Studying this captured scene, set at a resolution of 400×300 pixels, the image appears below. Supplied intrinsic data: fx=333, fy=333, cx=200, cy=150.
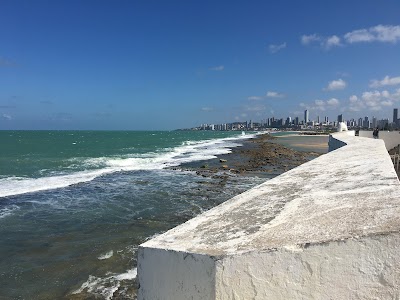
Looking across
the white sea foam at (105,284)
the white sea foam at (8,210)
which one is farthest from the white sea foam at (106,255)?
the white sea foam at (8,210)

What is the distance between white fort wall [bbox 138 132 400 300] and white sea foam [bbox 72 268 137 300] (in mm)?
4192

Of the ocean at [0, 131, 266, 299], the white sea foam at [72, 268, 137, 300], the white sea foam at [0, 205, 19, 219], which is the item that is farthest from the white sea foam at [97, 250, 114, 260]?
the white sea foam at [0, 205, 19, 219]

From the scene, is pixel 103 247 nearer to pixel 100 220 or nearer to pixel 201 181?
pixel 100 220

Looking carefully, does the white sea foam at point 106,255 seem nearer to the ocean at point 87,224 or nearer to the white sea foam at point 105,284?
the ocean at point 87,224

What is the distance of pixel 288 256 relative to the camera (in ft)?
5.76

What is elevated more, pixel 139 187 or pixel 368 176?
pixel 368 176

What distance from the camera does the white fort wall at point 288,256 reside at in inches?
A: 65.7

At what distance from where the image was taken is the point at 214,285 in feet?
5.87

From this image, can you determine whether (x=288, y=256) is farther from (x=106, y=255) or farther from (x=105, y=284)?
(x=106, y=255)

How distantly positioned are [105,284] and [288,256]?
17.5ft

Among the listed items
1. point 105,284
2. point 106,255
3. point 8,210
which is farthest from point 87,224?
point 105,284

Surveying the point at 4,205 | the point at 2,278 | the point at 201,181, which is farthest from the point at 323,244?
the point at 201,181

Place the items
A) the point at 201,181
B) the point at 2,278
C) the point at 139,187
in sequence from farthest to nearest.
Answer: the point at 201,181 < the point at 139,187 < the point at 2,278

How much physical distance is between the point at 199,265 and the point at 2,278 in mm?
6297
